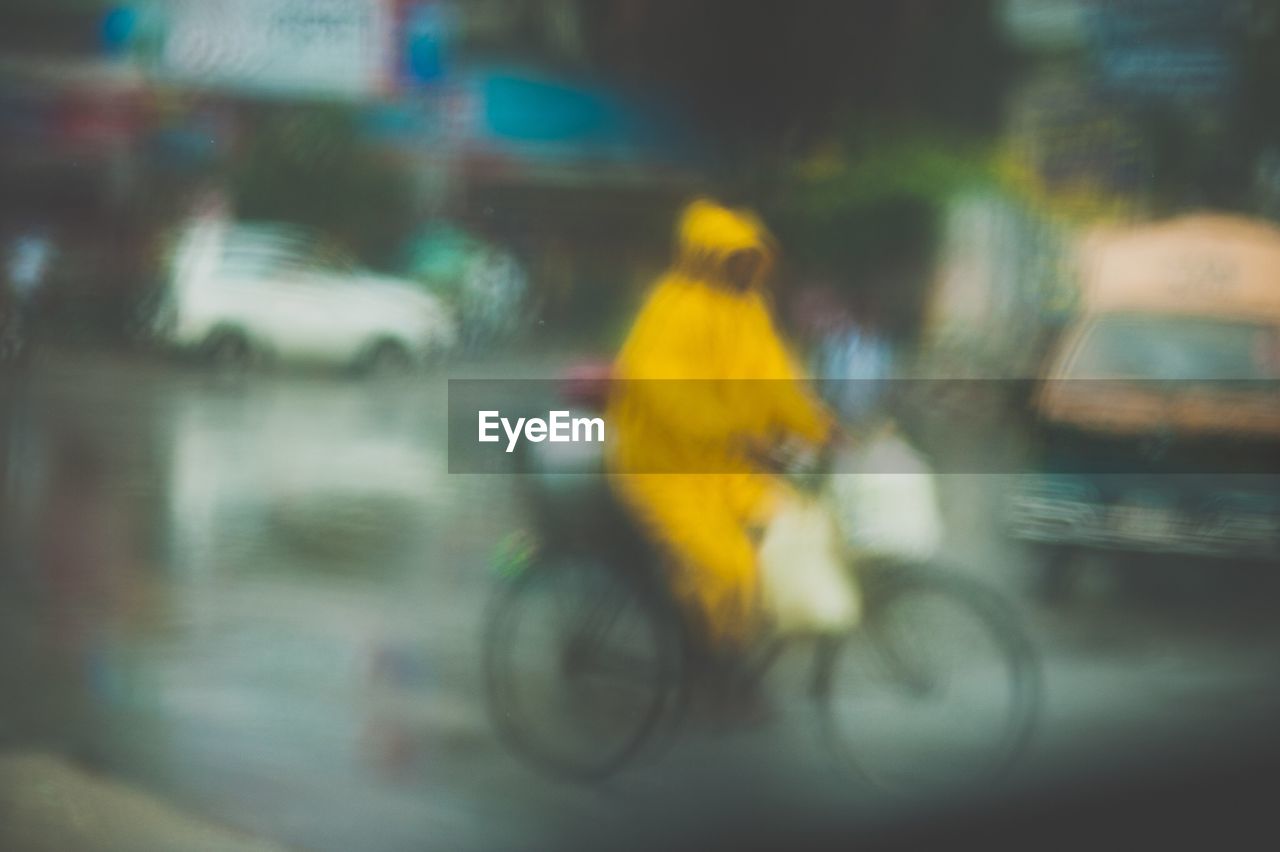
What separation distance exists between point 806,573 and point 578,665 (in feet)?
2.07

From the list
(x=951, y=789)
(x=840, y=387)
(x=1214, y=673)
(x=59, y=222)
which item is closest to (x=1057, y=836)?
(x=951, y=789)

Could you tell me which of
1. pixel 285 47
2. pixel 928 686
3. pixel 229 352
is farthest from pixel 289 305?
pixel 928 686

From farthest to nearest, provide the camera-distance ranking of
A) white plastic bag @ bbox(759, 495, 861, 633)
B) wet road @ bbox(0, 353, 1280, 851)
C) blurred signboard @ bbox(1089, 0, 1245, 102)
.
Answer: white plastic bag @ bbox(759, 495, 861, 633) < wet road @ bbox(0, 353, 1280, 851) < blurred signboard @ bbox(1089, 0, 1245, 102)

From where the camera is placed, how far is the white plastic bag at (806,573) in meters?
3.69

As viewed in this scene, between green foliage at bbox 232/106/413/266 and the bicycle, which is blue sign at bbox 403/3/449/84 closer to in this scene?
green foliage at bbox 232/106/413/266

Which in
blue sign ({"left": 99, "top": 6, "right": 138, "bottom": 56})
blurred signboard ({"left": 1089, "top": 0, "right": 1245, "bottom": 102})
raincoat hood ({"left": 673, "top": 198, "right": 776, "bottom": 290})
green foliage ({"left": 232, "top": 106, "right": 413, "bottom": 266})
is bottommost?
raincoat hood ({"left": 673, "top": 198, "right": 776, "bottom": 290})

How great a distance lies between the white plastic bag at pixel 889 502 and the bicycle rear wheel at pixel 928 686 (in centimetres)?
9

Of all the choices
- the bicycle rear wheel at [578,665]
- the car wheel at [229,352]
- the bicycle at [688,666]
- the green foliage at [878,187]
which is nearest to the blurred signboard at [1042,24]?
the green foliage at [878,187]

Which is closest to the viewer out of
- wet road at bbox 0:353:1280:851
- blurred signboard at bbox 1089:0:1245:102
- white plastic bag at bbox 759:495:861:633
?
blurred signboard at bbox 1089:0:1245:102

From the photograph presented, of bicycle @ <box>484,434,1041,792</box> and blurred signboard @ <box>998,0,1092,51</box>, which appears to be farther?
bicycle @ <box>484,434,1041,792</box>

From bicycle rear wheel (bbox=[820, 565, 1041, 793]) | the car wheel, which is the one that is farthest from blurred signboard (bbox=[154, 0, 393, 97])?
bicycle rear wheel (bbox=[820, 565, 1041, 793])

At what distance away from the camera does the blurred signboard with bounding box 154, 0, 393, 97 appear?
11.2ft

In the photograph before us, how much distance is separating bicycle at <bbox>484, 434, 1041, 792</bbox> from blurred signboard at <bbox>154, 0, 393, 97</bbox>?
1.04 m

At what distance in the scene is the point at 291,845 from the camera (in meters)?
3.92
